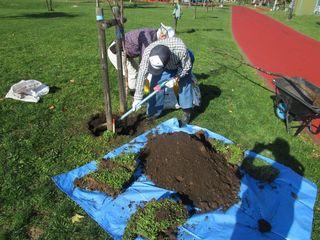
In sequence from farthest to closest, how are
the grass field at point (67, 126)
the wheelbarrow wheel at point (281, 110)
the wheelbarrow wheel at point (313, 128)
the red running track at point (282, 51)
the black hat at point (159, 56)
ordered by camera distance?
the red running track at point (282, 51), the wheelbarrow wheel at point (281, 110), the wheelbarrow wheel at point (313, 128), the black hat at point (159, 56), the grass field at point (67, 126)

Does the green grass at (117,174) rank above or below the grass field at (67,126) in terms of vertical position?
above

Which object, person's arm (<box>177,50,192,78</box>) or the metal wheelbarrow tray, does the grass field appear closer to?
the metal wheelbarrow tray

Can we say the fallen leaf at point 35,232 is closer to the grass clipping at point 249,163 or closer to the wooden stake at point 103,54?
the wooden stake at point 103,54

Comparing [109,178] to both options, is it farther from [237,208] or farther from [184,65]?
[184,65]

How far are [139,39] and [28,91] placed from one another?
268 cm

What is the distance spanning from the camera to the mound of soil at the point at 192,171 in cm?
423

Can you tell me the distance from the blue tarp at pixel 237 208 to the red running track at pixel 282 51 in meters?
5.26

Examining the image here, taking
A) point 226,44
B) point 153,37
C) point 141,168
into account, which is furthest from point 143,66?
point 226,44

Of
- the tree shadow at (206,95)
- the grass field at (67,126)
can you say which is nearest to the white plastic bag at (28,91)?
the grass field at (67,126)

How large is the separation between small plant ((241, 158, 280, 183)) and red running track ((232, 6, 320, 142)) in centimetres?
465

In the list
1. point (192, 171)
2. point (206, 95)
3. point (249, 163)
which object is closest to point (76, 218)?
point (192, 171)

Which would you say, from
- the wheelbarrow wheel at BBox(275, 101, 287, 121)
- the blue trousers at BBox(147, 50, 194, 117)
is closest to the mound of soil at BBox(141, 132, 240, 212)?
the blue trousers at BBox(147, 50, 194, 117)

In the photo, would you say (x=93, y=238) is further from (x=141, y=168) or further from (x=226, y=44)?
(x=226, y=44)

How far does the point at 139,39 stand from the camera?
19.8ft
